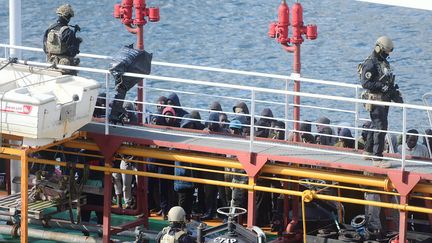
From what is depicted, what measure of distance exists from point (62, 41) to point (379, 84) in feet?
16.8

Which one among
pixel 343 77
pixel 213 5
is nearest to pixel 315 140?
pixel 343 77

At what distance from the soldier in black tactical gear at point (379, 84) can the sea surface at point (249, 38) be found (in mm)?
20539

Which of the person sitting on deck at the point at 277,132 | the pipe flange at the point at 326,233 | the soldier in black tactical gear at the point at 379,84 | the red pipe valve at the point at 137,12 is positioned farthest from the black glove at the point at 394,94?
the red pipe valve at the point at 137,12

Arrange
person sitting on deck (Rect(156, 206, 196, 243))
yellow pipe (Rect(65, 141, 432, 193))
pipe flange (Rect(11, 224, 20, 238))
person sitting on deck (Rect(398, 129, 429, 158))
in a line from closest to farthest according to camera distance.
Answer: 1. person sitting on deck (Rect(156, 206, 196, 243))
2. yellow pipe (Rect(65, 141, 432, 193))
3. pipe flange (Rect(11, 224, 20, 238))
4. person sitting on deck (Rect(398, 129, 429, 158))

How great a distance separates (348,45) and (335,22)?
309 cm

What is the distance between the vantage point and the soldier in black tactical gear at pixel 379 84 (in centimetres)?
2255

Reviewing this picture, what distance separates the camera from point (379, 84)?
890 inches

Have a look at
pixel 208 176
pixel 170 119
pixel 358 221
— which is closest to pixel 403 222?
pixel 358 221

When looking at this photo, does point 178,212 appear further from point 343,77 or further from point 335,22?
point 335,22

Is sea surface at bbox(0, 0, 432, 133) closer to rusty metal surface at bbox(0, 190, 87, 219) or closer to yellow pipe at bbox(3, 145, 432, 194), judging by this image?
rusty metal surface at bbox(0, 190, 87, 219)

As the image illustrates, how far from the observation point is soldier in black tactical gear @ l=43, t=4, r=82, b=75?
24.4 metres

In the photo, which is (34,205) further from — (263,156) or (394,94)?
(394,94)

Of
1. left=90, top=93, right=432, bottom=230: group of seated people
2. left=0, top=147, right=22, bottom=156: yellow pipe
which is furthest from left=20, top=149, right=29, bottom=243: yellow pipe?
left=90, top=93, right=432, bottom=230: group of seated people

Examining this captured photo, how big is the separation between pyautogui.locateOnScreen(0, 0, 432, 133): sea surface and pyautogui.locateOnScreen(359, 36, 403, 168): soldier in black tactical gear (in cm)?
2054
